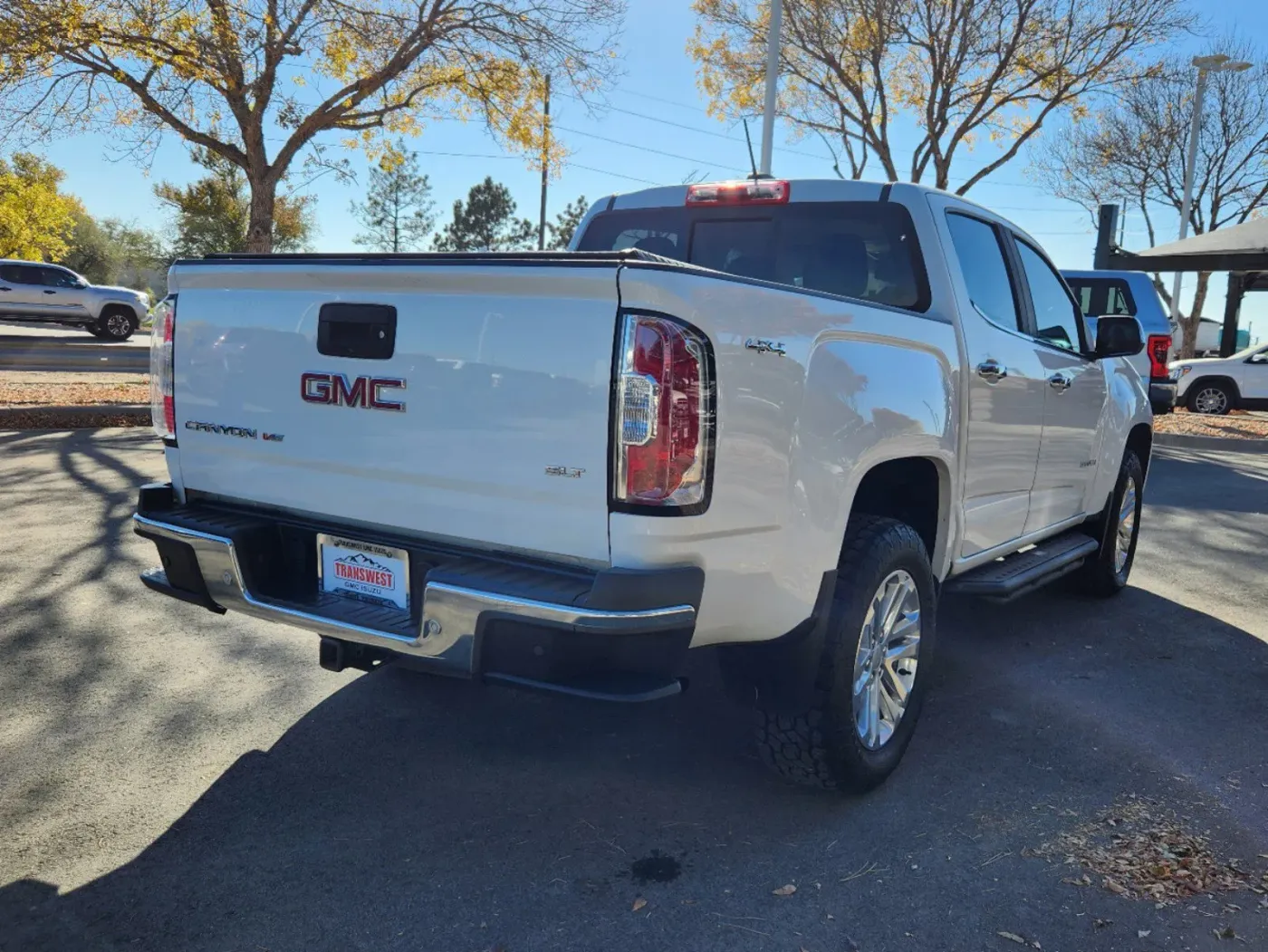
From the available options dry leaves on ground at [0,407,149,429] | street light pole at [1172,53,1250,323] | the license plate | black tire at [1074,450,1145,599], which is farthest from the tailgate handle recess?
street light pole at [1172,53,1250,323]

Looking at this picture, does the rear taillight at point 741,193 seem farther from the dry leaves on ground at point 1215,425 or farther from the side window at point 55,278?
the side window at point 55,278

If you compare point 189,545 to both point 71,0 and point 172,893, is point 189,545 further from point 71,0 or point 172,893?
point 71,0

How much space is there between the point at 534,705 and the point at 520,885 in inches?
49.7

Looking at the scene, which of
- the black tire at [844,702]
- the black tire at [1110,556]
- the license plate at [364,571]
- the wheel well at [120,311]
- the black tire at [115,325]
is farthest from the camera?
the black tire at [115,325]

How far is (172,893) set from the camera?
2.53m

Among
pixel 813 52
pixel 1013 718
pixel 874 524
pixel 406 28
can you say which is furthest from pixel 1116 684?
pixel 813 52

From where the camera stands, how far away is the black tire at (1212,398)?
1875 cm

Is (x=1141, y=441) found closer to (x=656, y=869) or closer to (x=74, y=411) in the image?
(x=656, y=869)

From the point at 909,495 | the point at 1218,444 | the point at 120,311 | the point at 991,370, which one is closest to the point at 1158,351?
the point at 1218,444

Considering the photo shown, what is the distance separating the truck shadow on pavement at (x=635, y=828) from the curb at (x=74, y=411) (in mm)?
8115

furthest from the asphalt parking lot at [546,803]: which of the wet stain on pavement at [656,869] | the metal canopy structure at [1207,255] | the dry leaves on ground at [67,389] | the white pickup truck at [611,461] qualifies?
the metal canopy structure at [1207,255]

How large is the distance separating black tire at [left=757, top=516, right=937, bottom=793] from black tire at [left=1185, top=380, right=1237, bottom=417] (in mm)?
18337

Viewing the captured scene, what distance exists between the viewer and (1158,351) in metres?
12.4

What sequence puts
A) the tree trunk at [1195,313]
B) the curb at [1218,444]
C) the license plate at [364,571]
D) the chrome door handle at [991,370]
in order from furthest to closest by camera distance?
the tree trunk at [1195,313] → the curb at [1218,444] → the chrome door handle at [991,370] → the license plate at [364,571]
